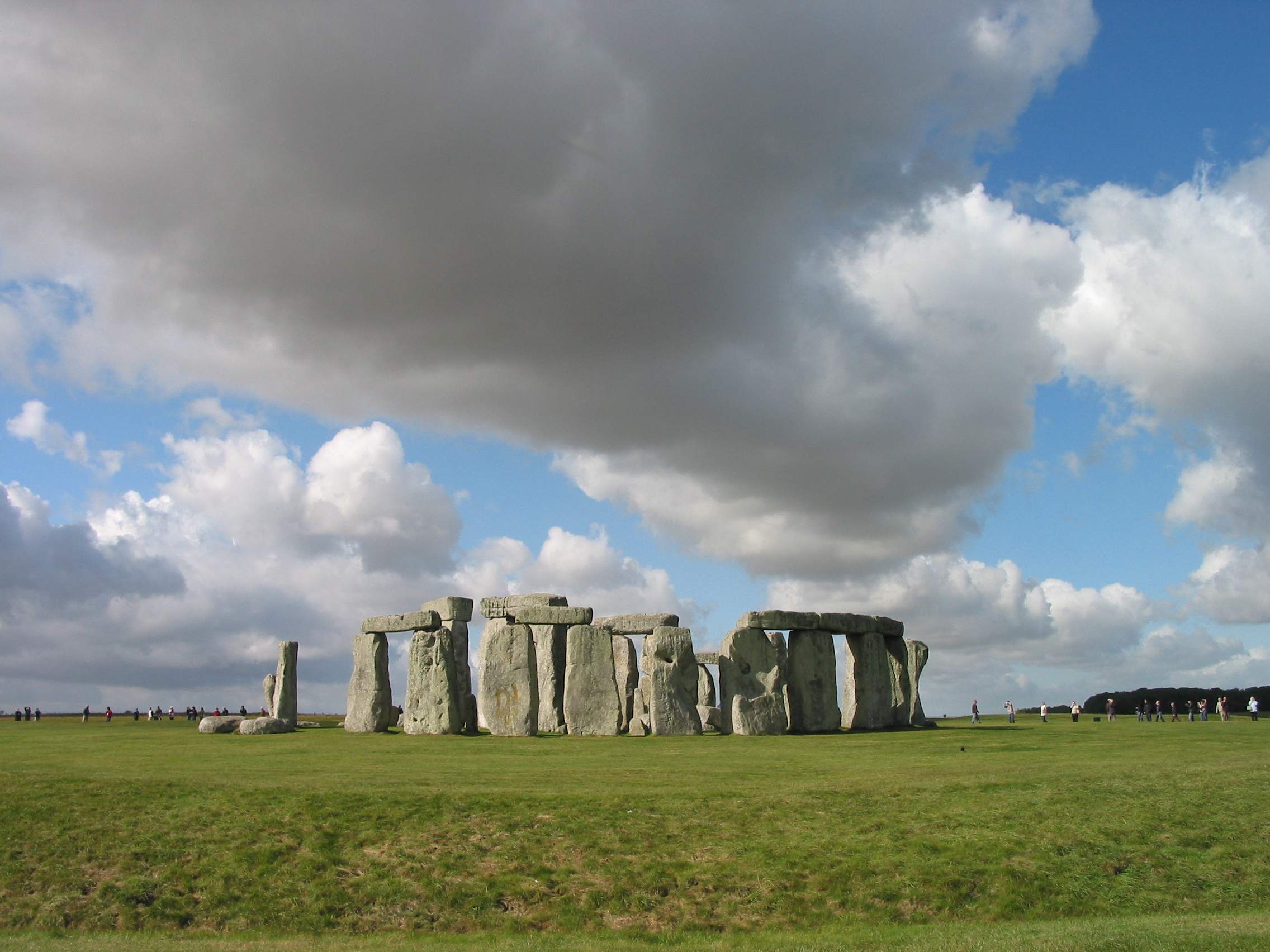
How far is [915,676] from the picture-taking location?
32.6 m

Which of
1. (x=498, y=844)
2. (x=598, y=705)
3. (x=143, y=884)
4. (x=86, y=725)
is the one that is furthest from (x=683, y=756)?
(x=86, y=725)

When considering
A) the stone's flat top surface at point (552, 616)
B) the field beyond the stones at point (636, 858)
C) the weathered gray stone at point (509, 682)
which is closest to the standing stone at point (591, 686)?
the stone's flat top surface at point (552, 616)

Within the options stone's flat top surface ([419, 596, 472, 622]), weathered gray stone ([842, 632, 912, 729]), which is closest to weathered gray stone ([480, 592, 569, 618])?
stone's flat top surface ([419, 596, 472, 622])

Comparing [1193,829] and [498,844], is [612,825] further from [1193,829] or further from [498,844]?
[1193,829]

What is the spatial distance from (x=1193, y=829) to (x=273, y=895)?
1194cm

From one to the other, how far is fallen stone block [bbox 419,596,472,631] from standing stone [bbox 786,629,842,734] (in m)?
9.16

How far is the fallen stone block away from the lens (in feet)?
96.9

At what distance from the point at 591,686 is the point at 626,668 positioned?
302cm

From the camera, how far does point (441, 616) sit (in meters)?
29.7

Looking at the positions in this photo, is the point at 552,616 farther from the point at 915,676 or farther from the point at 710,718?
the point at 915,676

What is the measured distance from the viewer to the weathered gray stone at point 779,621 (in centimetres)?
2791

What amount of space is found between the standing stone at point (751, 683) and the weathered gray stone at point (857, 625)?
2.28 m

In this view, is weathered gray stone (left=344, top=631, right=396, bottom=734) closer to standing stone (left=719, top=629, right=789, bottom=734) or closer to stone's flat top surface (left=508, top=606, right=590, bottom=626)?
stone's flat top surface (left=508, top=606, right=590, bottom=626)

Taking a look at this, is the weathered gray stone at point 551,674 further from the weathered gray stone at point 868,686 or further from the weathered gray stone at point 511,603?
the weathered gray stone at point 868,686
